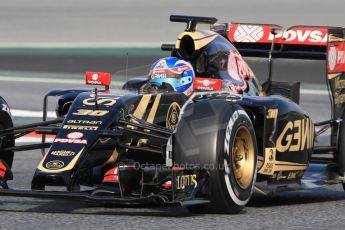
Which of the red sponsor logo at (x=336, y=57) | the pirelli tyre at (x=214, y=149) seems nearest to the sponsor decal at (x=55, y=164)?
the pirelli tyre at (x=214, y=149)

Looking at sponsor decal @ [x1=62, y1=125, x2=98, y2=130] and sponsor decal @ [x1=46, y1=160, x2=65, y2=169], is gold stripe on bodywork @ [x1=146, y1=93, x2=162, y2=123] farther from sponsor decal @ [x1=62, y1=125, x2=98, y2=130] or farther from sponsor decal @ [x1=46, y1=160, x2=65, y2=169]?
sponsor decal @ [x1=46, y1=160, x2=65, y2=169]

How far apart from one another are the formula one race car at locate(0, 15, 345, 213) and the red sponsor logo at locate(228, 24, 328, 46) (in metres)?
0.90

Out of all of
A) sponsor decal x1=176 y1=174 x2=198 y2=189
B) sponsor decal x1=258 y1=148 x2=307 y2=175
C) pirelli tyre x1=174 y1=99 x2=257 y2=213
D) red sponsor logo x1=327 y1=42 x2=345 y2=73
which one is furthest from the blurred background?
sponsor decal x1=176 y1=174 x2=198 y2=189

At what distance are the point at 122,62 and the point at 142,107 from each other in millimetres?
12646

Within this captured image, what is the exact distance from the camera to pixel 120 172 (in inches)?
262

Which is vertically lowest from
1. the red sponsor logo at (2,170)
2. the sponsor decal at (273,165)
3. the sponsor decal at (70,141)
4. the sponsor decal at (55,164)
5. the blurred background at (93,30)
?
the red sponsor logo at (2,170)

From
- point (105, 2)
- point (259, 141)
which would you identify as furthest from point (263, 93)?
point (105, 2)

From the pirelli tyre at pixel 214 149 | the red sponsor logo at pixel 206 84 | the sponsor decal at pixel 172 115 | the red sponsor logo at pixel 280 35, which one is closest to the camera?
the pirelli tyre at pixel 214 149

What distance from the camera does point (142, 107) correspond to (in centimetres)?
736

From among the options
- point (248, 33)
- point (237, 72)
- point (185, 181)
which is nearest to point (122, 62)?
point (248, 33)

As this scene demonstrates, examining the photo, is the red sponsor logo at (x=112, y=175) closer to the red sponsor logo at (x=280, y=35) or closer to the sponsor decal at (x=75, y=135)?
the sponsor decal at (x=75, y=135)

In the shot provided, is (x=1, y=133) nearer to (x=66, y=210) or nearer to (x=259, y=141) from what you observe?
(x=66, y=210)

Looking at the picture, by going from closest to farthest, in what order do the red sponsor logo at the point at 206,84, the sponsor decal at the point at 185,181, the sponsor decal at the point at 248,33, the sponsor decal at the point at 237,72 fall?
1. the sponsor decal at the point at 185,181
2. the red sponsor logo at the point at 206,84
3. the sponsor decal at the point at 237,72
4. the sponsor decal at the point at 248,33

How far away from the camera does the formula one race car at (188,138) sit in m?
6.61
